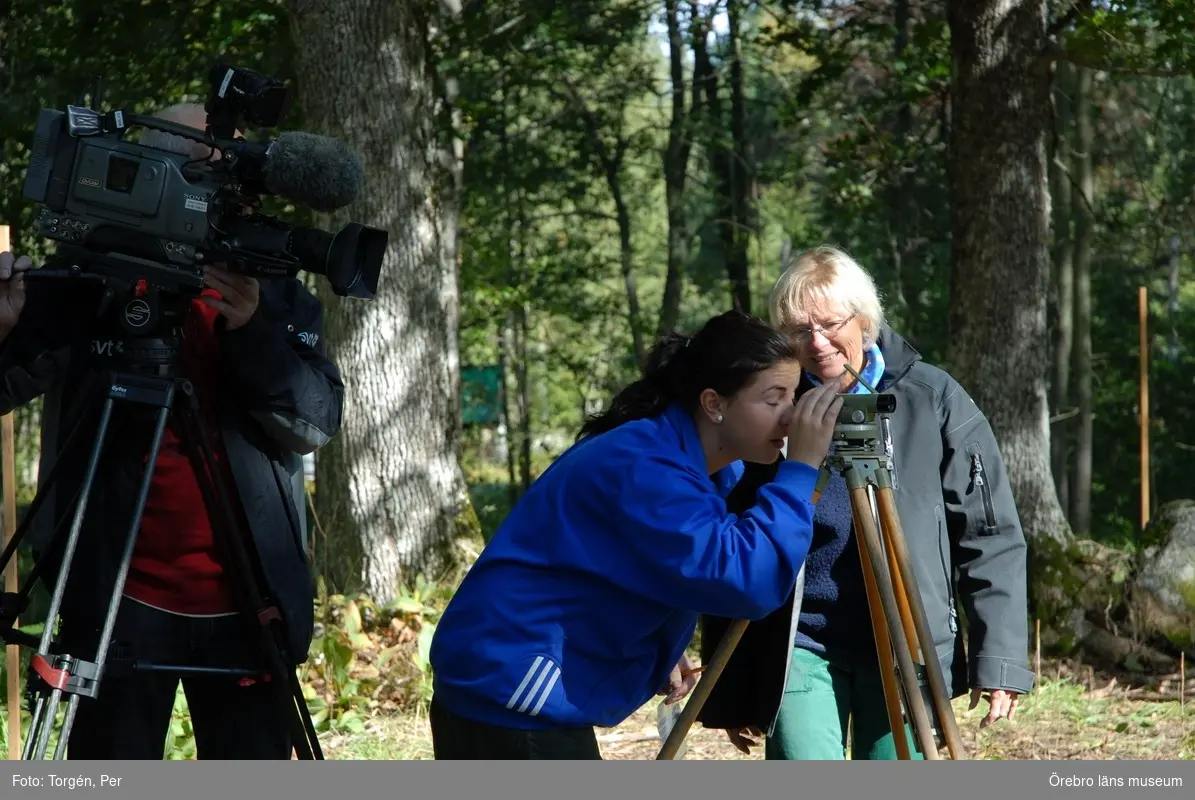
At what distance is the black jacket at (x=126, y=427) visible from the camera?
266 centimetres

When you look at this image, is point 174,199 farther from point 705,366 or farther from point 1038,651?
point 1038,651

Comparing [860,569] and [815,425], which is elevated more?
[815,425]

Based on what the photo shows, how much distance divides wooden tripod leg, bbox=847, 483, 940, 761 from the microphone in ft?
3.70

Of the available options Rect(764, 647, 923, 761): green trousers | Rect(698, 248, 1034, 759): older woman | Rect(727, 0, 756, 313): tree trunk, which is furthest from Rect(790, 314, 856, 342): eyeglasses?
Rect(727, 0, 756, 313): tree trunk

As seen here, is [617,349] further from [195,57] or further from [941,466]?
[941,466]

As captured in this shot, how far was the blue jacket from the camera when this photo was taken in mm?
2248

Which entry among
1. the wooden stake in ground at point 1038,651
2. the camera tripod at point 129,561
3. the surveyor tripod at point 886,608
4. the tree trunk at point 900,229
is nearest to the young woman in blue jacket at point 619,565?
the surveyor tripod at point 886,608

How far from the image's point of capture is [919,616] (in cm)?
260

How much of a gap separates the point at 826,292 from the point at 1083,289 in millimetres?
13552

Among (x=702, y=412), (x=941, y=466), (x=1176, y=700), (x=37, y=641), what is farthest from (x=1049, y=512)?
(x=37, y=641)

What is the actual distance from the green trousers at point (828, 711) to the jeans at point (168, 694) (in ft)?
3.71

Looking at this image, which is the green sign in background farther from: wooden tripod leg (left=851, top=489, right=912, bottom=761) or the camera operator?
wooden tripod leg (left=851, top=489, right=912, bottom=761)

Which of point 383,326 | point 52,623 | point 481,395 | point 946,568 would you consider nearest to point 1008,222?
point 383,326

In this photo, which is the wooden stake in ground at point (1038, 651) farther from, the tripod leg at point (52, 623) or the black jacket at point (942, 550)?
the tripod leg at point (52, 623)
